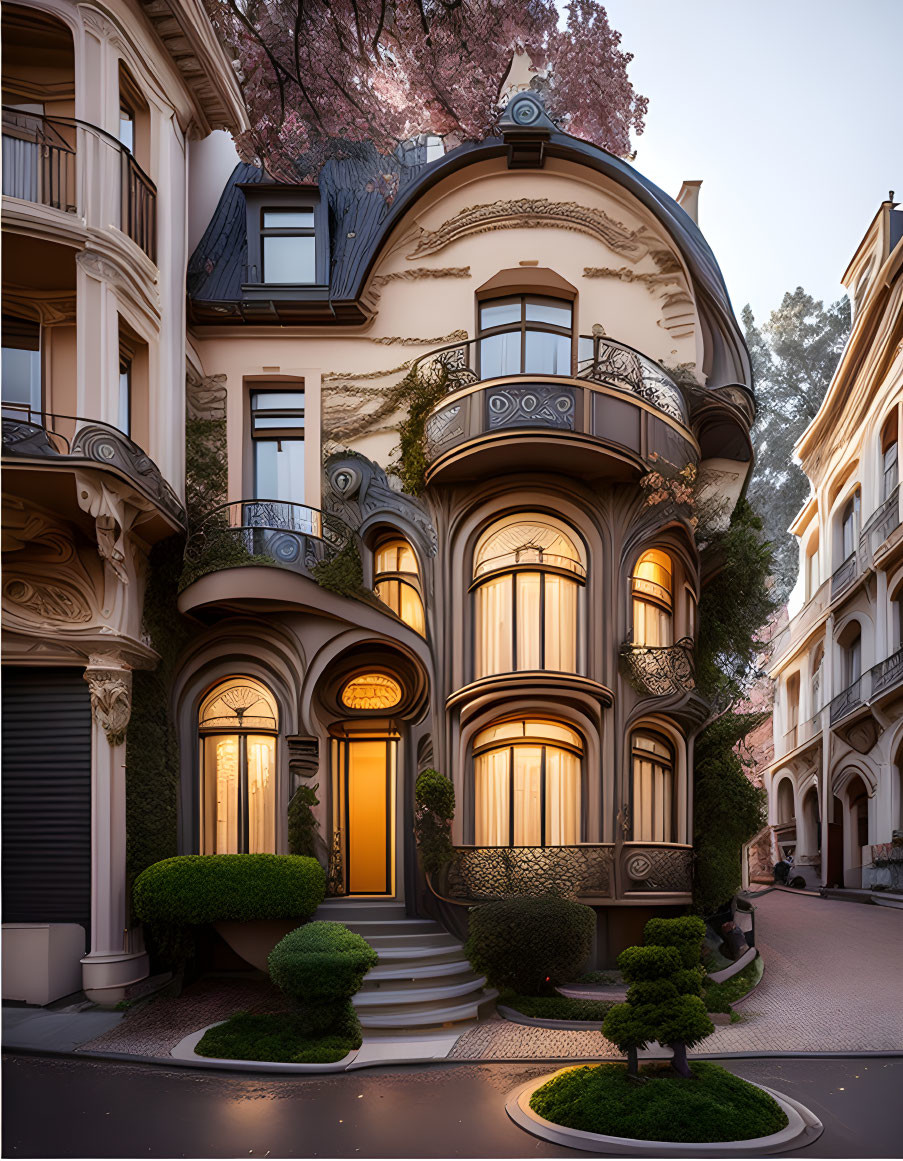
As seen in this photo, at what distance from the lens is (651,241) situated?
16531 millimetres

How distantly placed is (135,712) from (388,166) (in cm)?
1030

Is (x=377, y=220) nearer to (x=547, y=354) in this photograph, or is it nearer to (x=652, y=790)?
(x=547, y=354)

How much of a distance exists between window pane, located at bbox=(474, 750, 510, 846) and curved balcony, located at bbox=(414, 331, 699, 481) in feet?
14.2

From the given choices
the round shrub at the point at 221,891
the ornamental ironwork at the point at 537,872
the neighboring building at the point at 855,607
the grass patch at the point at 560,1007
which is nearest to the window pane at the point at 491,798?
the ornamental ironwork at the point at 537,872

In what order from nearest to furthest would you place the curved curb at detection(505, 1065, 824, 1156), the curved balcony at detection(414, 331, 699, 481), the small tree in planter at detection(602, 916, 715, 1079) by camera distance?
the curved curb at detection(505, 1065, 824, 1156) < the small tree in planter at detection(602, 916, 715, 1079) < the curved balcony at detection(414, 331, 699, 481)

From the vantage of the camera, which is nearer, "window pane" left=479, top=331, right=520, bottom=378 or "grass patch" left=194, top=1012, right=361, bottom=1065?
"grass patch" left=194, top=1012, right=361, bottom=1065

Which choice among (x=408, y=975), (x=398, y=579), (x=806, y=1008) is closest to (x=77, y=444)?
(x=398, y=579)

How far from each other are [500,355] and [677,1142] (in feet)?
38.0

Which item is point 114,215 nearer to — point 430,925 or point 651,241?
point 651,241

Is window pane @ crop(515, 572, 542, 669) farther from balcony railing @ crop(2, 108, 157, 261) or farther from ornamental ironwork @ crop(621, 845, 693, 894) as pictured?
balcony railing @ crop(2, 108, 157, 261)

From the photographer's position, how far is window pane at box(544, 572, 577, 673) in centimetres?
1473

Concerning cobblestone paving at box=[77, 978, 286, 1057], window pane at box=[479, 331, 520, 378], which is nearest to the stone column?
cobblestone paving at box=[77, 978, 286, 1057]

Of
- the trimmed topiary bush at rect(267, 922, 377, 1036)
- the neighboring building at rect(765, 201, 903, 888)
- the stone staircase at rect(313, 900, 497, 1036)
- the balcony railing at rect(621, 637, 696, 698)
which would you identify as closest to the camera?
the trimmed topiary bush at rect(267, 922, 377, 1036)

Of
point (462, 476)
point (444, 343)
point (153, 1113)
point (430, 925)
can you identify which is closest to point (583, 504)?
point (462, 476)
